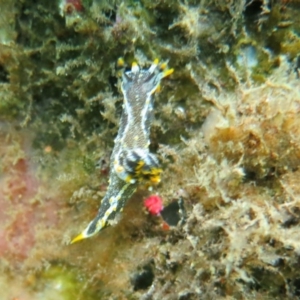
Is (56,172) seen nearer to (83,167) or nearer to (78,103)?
(83,167)

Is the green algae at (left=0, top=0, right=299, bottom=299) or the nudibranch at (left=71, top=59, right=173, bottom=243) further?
the nudibranch at (left=71, top=59, right=173, bottom=243)

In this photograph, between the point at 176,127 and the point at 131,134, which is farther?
the point at 176,127

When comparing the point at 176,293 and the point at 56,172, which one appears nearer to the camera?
the point at 176,293

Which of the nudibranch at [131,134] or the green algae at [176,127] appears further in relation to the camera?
the nudibranch at [131,134]

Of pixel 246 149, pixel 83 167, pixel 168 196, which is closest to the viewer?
pixel 246 149

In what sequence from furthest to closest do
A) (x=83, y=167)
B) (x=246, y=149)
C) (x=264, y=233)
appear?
(x=83, y=167), (x=246, y=149), (x=264, y=233)

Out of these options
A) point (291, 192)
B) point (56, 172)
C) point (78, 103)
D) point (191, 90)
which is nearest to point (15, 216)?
point (56, 172)

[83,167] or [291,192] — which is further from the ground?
[83,167]

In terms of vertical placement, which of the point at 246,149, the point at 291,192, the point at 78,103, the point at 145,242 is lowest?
the point at 291,192
